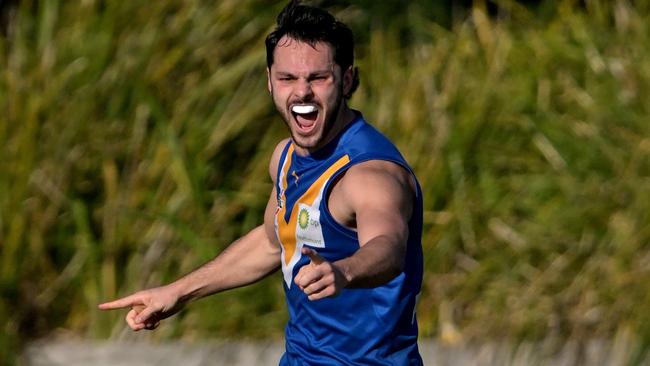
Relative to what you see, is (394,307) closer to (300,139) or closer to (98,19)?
(300,139)

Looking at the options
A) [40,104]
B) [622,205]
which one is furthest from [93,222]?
[622,205]

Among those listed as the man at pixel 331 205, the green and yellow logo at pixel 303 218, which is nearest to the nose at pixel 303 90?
the man at pixel 331 205

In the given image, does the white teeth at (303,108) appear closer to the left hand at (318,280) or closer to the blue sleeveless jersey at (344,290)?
the blue sleeveless jersey at (344,290)

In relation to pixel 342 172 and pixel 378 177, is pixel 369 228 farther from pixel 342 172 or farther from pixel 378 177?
pixel 342 172

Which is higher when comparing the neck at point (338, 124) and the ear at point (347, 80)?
the ear at point (347, 80)

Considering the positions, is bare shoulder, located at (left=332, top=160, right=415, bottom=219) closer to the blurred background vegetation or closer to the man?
the man

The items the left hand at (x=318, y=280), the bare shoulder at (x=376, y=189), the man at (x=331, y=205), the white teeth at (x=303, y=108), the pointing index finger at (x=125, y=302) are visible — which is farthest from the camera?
the pointing index finger at (x=125, y=302)

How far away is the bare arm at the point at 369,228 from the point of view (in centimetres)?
390

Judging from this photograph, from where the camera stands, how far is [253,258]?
549 cm

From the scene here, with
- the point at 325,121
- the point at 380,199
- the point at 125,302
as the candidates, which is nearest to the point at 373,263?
the point at 380,199

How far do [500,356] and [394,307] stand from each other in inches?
115

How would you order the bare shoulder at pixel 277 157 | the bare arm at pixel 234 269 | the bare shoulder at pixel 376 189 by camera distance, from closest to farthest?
1. the bare shoulder at pixel 376 189
2. the bare arm at pixel 234 269
3. the bare shoulder at pixel 277 157

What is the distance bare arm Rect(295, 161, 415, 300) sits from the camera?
390 cm

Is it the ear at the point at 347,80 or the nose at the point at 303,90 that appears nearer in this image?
the nose at the point at 303,90
